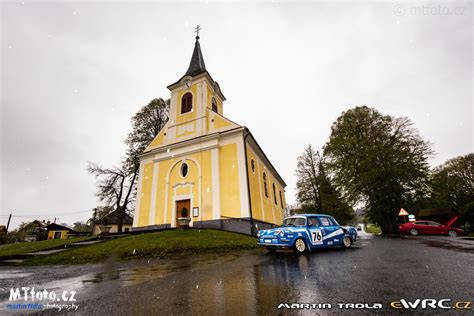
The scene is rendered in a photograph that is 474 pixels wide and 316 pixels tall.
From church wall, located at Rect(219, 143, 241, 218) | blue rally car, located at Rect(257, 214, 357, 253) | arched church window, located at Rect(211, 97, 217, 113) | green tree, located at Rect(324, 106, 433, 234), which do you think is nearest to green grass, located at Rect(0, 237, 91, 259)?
church wall, located at Rect(219, 143, 241, 218)

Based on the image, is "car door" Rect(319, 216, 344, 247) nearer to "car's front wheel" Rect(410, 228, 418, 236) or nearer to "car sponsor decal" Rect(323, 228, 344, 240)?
"car sponsor decal" Rect(323, 228, 344, 240)

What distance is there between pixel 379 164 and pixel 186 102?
66.7 feet

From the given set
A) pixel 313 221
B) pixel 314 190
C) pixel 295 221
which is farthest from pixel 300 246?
pixel 314 190

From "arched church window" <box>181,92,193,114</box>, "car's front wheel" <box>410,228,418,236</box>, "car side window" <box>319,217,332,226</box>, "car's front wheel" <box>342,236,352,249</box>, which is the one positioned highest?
"arched church window" <box>181,92,193,114</box>

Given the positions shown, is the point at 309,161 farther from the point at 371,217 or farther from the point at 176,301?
the point at 176,301

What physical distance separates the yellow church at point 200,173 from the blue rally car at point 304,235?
6.50 m

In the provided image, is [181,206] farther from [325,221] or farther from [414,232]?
[414,232]

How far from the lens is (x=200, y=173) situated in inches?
651

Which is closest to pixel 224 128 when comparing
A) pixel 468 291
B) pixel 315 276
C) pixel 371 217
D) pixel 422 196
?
pixel 315 276

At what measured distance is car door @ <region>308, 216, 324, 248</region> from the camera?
25.1 ft

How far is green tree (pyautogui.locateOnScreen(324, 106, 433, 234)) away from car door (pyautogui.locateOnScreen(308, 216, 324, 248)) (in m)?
16.0

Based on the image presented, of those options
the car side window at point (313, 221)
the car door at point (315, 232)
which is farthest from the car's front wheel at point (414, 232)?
the car side window at point (313, 221)

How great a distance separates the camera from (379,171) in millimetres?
20297

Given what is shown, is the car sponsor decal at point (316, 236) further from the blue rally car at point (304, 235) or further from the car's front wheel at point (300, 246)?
the car's front wheel at point (300, 246)
